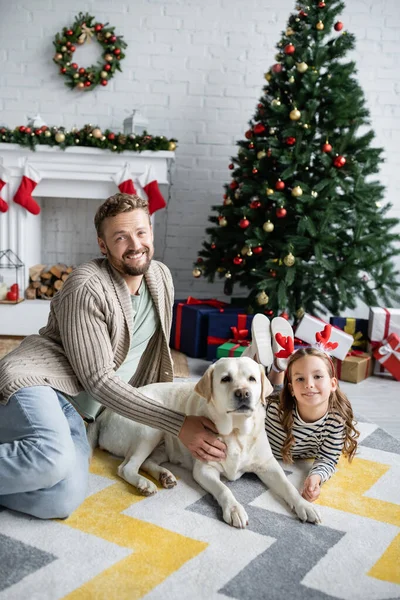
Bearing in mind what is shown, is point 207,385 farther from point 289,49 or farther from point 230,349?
point 289,49

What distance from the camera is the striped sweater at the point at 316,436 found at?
95.7 inches

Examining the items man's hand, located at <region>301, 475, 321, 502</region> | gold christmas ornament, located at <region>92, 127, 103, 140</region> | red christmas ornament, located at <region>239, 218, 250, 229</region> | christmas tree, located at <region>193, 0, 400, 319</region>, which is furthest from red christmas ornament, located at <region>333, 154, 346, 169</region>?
man's hand, located at <region>301, 475, 321, 502</region>

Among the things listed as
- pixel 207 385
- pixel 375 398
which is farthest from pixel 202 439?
pixel 375 398

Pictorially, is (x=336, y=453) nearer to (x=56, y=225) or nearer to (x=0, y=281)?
(x=0, y=281)

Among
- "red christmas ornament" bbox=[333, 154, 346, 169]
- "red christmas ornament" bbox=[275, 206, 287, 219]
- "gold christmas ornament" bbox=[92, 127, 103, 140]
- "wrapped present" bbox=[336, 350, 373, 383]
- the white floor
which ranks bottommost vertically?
the white floor

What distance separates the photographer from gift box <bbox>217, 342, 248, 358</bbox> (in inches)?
147

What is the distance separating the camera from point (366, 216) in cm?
410

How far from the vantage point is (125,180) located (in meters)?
4.55

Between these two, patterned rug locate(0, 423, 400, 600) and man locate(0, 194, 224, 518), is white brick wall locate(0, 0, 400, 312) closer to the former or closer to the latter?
man locate(0, 194, 224, 518)

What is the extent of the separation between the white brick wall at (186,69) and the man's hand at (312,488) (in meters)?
3.35

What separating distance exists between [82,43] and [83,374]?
357cm

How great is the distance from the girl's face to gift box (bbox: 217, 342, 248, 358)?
130 centimetres

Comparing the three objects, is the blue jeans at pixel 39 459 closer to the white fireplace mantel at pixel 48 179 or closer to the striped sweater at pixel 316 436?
the striped sweater at pixel 316 436

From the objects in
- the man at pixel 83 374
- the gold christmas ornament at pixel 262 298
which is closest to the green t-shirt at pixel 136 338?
the man at pixel 83 374
